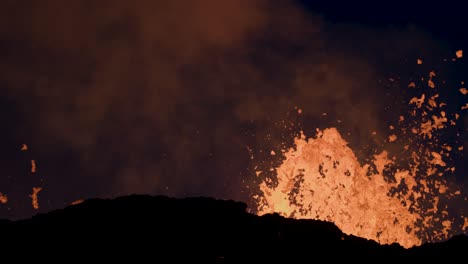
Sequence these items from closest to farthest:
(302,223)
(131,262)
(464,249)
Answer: (131,262) → (464,249) → (302,223)

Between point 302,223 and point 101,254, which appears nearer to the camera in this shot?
point 101,254

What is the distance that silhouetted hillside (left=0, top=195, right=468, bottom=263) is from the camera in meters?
13.7

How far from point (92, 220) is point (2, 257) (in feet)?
8.73

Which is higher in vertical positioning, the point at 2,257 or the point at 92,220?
the point at 92,220

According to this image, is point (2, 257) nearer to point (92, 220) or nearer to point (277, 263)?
point (92, 220)

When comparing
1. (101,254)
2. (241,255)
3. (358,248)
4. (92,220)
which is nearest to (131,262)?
(101,254)

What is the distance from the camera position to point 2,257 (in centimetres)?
1329

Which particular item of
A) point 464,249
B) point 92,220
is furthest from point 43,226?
point 464,249

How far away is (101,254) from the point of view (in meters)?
13.5

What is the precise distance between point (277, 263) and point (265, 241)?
98 centimetres

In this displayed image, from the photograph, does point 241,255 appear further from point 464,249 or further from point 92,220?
point 464,249

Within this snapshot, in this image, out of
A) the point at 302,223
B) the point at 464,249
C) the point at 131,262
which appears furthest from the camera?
the point at 302,223

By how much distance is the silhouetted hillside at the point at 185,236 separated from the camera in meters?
13.7

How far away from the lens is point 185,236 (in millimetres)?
14320
